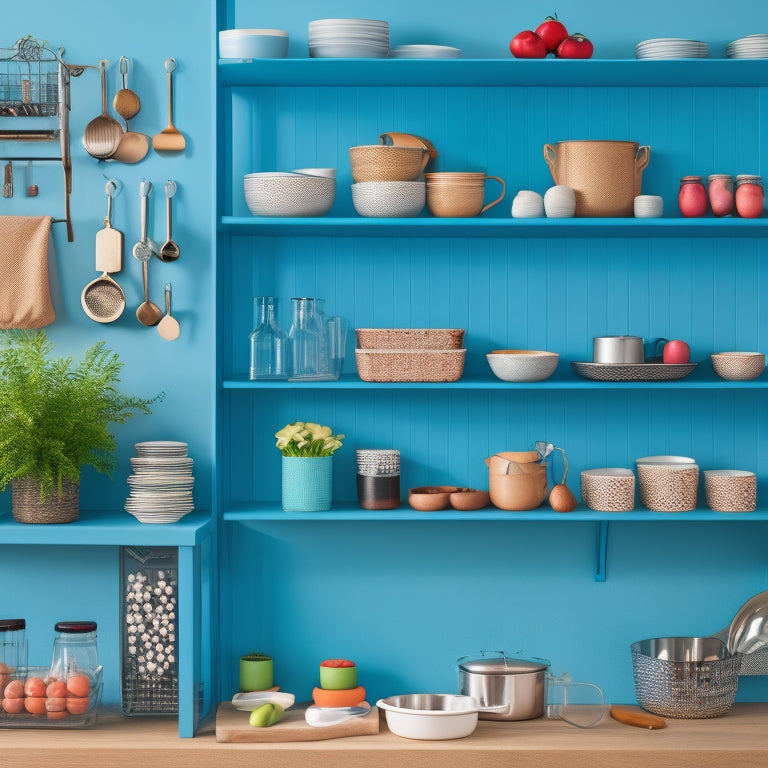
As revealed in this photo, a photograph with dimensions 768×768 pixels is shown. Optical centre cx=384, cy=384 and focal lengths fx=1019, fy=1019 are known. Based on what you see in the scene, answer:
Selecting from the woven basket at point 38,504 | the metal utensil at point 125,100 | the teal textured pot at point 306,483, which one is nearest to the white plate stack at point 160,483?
the woven basket at point 38,504

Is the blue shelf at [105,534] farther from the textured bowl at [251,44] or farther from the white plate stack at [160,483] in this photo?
the textured bowl at [251,44]

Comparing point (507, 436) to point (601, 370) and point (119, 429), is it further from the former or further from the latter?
point (119, 429)

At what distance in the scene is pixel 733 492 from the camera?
9.11ft

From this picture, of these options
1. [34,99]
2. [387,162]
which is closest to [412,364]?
[387,162]

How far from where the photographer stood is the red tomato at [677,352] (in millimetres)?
2781

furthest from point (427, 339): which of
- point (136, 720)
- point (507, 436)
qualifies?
point (136, 720)

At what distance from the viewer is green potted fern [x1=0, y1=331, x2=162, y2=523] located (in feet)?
8.64

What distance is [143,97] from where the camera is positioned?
9.66ft

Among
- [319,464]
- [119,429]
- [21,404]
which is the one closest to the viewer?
[21,404]

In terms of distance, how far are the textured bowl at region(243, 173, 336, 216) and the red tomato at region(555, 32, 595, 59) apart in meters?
0.72

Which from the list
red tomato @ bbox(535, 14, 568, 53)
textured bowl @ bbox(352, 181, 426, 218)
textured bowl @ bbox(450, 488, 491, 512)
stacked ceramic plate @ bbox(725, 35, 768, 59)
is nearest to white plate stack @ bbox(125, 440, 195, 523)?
textured bowl @ bbox(450, 488, 491, 512)

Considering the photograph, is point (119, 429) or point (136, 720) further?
point (119, 429)

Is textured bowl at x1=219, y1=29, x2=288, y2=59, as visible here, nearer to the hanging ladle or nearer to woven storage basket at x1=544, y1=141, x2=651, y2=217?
the hanging ladle

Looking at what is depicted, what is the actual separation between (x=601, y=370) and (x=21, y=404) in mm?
1530
